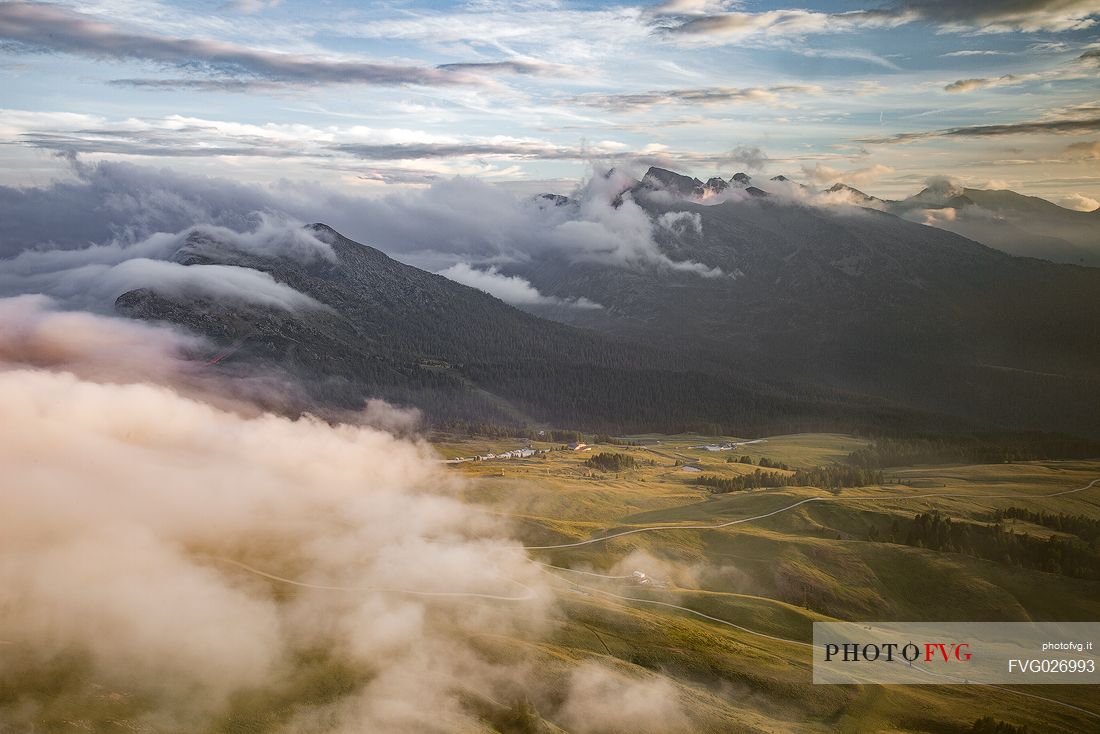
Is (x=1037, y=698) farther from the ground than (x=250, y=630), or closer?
closer

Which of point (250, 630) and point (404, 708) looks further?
point (250, 630)

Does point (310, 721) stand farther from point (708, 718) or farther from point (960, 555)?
point (960, 555)

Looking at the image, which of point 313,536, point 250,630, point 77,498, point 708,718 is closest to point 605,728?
point 708,718

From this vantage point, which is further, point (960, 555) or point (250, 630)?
point (960, 555)

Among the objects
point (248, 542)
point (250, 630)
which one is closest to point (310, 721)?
point (250, 630)

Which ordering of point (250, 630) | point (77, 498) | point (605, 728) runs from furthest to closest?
point (77, 498) → point (250, 630) → point (605, 728)

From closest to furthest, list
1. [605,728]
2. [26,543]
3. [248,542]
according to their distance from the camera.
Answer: [605,728] → [26,543] → [248,542]

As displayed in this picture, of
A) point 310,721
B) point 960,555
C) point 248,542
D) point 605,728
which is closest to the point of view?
point 310,721

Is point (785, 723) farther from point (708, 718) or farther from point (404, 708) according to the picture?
point (404, 708)

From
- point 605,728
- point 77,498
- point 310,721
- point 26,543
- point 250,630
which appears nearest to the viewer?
point 310,721
